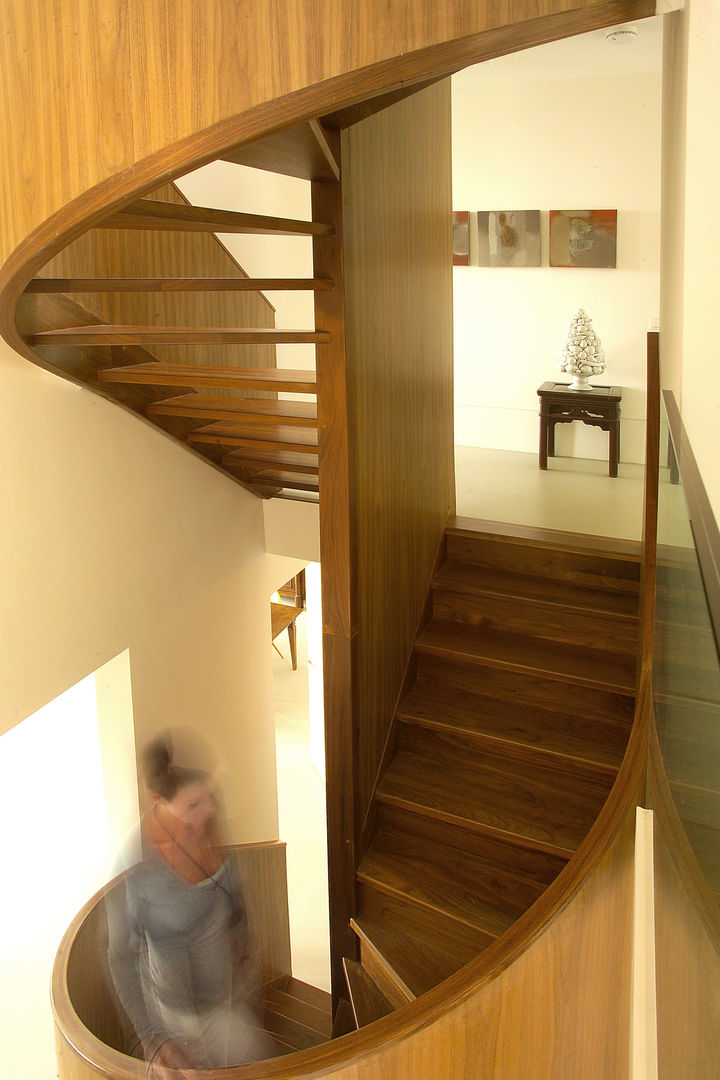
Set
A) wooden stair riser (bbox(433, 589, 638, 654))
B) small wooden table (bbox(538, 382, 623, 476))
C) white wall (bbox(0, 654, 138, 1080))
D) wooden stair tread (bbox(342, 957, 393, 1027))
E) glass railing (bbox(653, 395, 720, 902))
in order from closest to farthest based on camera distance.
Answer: glass railing (bbox(653, 395, 720, 902)) → wooden stair tread (bbox(342, 957, 393, 1027)) → wooden stair riser (bbox(433, 589, 638, 654)) → white wall (bbox(0, 654, 138, 1080)) → small wooden table (bbox(538, 382, 623, 476))

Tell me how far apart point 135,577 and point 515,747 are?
2.04m

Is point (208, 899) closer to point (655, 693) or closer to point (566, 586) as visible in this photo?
point (655, 693)

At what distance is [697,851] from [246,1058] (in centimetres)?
272

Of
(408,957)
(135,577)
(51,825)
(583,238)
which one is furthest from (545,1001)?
(583,238)

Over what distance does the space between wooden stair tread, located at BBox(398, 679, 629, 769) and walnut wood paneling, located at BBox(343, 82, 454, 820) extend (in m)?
0.19

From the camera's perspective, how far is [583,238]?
20.6 feet

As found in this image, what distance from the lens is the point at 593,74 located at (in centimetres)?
601

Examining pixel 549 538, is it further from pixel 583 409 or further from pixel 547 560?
pixel 583 409

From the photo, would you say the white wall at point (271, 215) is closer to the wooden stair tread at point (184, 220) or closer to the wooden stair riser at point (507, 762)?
the wooden stair tread at point (184, 220)

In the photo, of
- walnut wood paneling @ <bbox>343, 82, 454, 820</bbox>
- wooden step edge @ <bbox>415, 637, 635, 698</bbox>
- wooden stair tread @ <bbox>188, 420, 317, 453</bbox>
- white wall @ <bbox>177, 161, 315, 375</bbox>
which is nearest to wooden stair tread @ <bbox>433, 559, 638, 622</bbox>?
walnut wood paneling @ <bbox>343, 82, 454, 820</bbox>

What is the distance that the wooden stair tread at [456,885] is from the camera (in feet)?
12.8

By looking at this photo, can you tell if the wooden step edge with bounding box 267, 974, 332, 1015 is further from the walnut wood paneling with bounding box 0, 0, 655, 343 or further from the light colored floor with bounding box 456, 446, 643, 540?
the walnut wood paneling with bounding box 0, 0, 655, 343

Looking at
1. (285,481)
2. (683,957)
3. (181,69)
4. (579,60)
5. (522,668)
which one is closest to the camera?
(683,957)

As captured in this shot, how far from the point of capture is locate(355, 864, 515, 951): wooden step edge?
379cm
